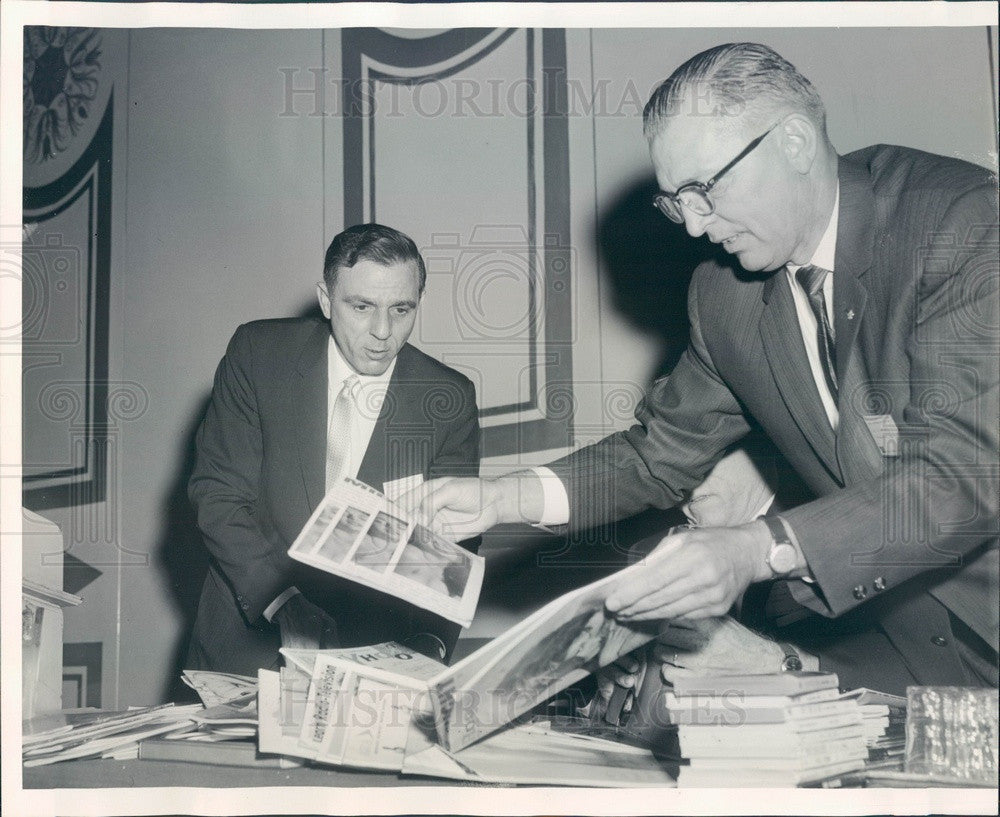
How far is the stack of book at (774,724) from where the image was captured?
175cm

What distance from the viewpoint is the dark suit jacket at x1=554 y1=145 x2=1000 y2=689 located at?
6.29 feet

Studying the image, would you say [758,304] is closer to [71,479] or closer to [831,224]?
[831,224]

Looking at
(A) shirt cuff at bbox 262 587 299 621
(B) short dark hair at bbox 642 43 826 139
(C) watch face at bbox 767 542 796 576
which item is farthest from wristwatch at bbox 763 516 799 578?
(A) shirt cuff at bbox 262 587 299 621

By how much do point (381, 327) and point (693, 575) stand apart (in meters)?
1.02

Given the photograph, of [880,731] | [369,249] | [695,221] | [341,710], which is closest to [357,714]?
[341,710]

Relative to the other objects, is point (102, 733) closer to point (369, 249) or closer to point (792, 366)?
point (369, 249)

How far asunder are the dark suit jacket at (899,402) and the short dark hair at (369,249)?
752mm

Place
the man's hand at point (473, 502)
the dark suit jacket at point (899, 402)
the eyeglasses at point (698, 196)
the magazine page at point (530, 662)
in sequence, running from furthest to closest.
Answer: the man's hand at point (473, 502)
the eyeglasses at point (698, 196)
the dark suit jacket at point (899, 402)
the magazine page at point (530, 662)

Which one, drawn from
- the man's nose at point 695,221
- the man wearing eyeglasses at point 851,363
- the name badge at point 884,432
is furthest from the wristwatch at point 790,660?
the man's nose at point 695,221

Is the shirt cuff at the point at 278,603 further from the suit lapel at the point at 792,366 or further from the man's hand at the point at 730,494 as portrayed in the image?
the suit lapel at the point at 792,366

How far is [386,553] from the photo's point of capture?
6.51ft

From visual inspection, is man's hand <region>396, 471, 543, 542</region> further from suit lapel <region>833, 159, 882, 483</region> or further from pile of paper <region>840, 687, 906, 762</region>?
pile of paper <region>840, 687, 906, 762</region>

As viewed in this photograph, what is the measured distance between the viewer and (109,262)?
8.09 ft

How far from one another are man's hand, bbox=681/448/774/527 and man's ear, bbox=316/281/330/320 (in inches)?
39.1
